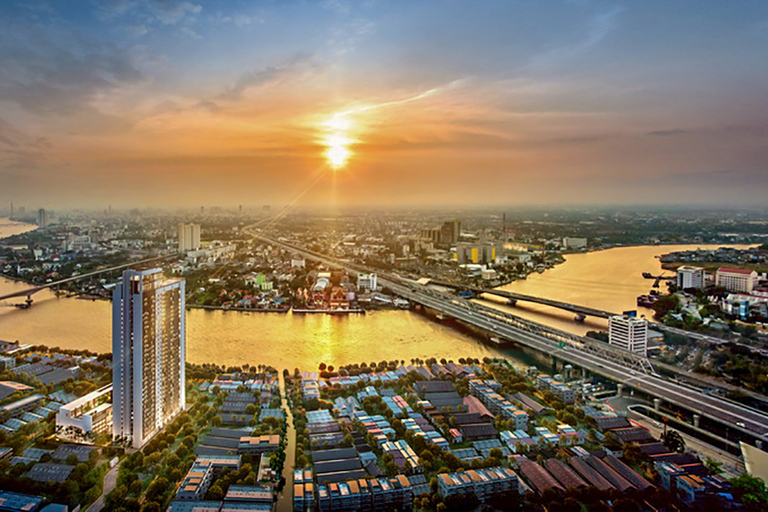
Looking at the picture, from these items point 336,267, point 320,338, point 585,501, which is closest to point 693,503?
point 585,501

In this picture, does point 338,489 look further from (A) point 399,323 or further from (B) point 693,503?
(A) point 399,323

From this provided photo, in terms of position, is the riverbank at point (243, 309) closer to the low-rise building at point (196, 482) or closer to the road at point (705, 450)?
the low-rise building at point (196, 482)

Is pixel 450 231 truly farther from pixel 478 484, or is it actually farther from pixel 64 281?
pixel 478 484

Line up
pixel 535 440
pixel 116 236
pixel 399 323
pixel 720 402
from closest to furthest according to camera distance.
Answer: pixel 535 440 → pixel 720 402 → pixel 399 323 → pixel 116 236

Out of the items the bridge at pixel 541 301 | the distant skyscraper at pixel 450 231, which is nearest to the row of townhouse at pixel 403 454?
the bridge at pixel 541 301

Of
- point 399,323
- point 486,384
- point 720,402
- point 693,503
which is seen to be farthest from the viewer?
point 399,323

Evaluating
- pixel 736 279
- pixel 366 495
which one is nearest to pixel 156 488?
pixel 366 495
